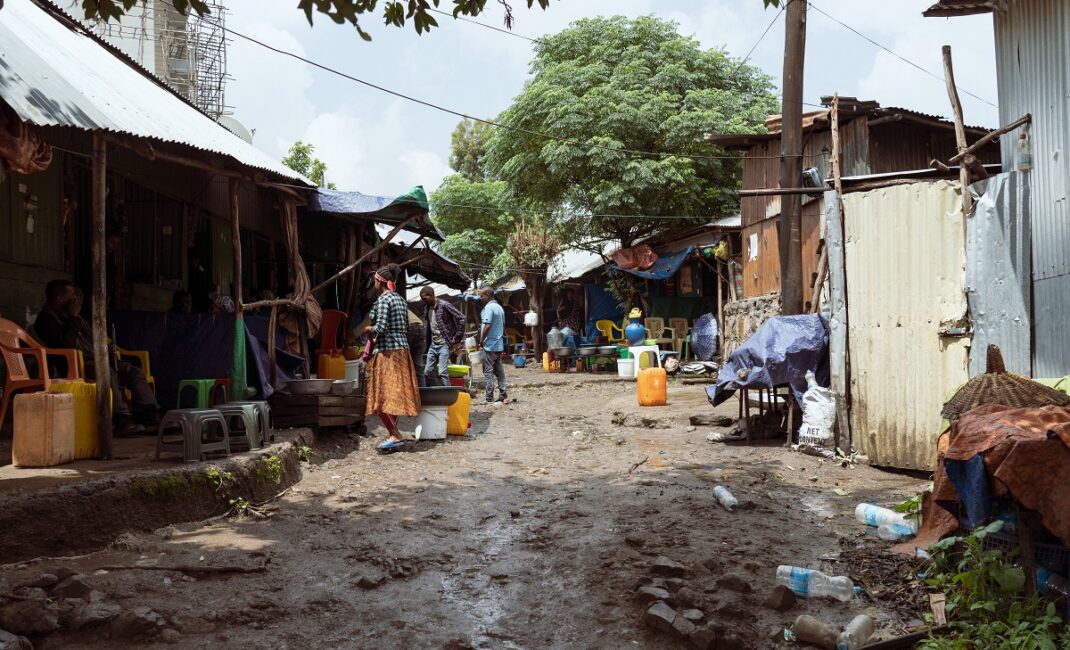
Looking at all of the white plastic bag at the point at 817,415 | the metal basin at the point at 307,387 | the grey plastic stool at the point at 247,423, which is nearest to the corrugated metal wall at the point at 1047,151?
the white plastic bag at the point at 817,415

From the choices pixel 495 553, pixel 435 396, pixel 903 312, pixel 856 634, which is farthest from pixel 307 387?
pixel 856 634

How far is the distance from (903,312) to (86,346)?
741 centimetres

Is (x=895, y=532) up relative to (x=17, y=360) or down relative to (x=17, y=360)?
down

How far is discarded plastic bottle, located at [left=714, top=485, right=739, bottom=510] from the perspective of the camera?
596 cm

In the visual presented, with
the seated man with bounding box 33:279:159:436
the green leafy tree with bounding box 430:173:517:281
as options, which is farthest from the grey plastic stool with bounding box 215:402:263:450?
the green leafy tree with bounding box 430:173:517:281

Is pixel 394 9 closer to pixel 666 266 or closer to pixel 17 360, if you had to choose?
pixel 17 360

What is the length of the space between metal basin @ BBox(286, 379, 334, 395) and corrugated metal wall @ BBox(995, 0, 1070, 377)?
6611mm

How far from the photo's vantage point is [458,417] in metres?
9.90

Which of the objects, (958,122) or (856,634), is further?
(958,122)

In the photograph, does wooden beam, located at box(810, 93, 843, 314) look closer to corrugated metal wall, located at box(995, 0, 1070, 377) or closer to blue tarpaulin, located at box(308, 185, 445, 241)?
corrugated metal wall, located at box(995, 0, 1070, 377)

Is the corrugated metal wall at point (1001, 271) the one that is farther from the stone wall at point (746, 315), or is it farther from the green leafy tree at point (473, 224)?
the green leafy tree at point (473, 224)

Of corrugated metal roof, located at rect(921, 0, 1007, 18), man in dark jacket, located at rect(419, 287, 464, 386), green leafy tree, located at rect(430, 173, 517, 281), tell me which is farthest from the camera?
green leafy tree, located at rect(430, 173, 517, 281)

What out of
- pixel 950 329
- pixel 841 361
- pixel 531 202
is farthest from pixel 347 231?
pixel 531 202

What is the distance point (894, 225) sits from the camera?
734 cm
